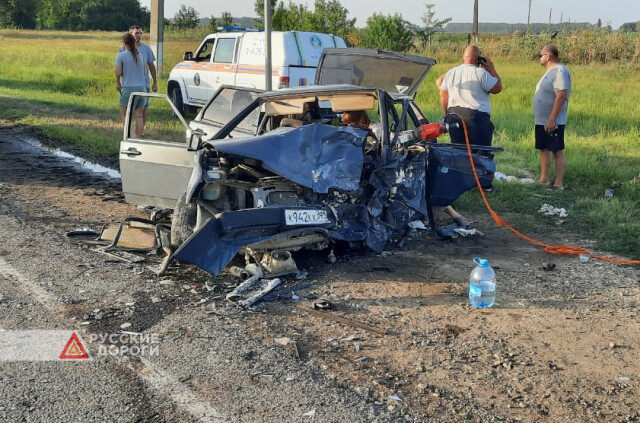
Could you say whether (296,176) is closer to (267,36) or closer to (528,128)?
(267,36)

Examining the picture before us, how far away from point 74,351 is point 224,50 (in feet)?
39.6

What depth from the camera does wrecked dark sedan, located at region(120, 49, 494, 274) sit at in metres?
5.69

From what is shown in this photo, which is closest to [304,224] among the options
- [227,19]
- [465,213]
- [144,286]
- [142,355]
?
[144,286]

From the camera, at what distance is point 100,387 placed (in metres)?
3.92

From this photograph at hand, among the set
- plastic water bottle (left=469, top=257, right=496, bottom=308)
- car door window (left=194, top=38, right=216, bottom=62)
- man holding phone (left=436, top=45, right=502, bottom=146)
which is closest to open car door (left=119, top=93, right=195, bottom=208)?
plastic water bottle (left=469, top=257, right=496, bottom=308)

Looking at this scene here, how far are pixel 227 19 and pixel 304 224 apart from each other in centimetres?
3827

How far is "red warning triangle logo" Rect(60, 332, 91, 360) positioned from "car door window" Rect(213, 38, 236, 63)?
11526mm

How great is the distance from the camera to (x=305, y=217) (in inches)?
226

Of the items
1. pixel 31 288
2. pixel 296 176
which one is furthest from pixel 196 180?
pixel 31 288

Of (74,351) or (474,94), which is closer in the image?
(74,351)

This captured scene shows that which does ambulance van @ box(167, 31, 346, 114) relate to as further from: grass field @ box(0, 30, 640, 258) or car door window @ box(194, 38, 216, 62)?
grass field @ box(0, 30, 640, 258)

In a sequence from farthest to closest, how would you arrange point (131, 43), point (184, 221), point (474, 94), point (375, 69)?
1. point (131, 43)
2. point (375, 69)
3. point (474, 94)
4. point (184, 221)

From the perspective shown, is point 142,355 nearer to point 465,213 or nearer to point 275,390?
point 275,390

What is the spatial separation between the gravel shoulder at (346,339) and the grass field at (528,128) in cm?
141
